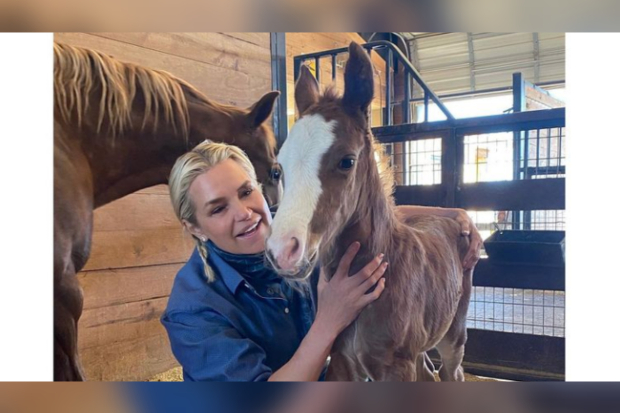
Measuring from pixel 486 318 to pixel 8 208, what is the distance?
1518mm

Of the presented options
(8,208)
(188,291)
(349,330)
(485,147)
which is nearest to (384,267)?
(349,330)

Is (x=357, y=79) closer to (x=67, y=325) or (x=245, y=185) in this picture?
(x=245, y=185)

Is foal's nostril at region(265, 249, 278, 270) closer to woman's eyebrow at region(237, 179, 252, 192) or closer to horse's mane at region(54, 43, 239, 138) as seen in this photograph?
woman's eyebrow at region(237, 179, 252, 192)

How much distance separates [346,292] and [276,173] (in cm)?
39

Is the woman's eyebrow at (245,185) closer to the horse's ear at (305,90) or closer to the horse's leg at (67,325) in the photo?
the horse's ear at (305,90)

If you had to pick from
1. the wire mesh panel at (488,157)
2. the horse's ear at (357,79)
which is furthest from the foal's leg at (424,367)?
the horse's ear at (357,79)

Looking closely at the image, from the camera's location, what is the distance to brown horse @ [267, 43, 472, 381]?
123cm

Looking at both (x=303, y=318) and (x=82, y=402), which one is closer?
(x=303, y=318)

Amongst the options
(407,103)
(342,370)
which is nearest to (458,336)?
(342,370)

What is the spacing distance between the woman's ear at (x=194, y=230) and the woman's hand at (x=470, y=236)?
0.75 m

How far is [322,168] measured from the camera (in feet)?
4.03

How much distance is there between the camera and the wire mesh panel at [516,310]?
53.0 inches

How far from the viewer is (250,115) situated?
1.38m
